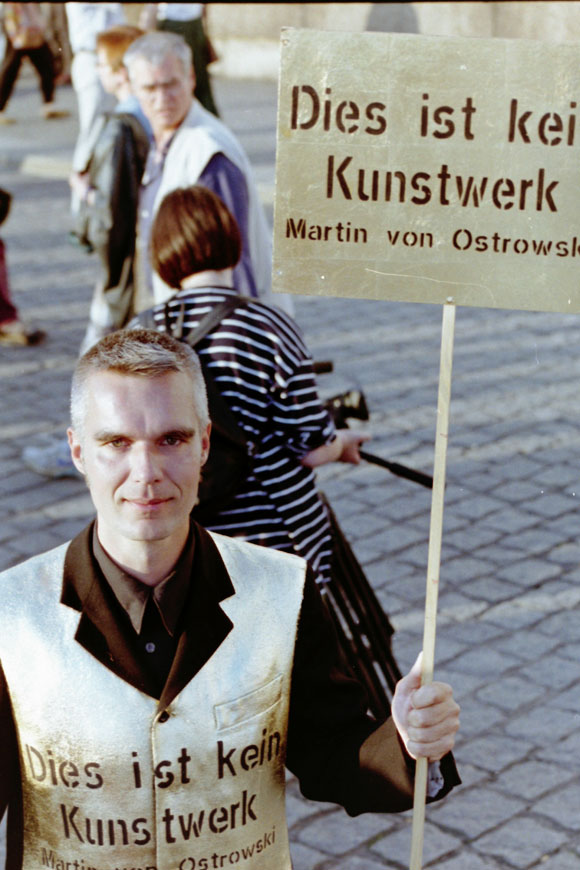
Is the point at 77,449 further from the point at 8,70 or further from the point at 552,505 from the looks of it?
the point at 8,70

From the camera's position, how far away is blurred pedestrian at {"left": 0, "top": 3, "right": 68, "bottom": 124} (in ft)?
54.8

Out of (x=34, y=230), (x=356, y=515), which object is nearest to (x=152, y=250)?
(x=356, y=515)

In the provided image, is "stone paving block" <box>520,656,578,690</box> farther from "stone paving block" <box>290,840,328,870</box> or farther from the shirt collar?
the shirt collar

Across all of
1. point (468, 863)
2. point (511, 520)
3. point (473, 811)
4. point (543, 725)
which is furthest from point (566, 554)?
point (468, 863)

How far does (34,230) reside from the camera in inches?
493

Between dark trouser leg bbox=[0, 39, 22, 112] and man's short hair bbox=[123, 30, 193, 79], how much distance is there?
1128cm

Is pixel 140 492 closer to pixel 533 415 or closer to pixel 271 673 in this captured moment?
pixel 271 673

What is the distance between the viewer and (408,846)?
166 inches

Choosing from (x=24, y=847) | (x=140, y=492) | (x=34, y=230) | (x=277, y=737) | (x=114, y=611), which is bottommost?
(x=34, y=230)

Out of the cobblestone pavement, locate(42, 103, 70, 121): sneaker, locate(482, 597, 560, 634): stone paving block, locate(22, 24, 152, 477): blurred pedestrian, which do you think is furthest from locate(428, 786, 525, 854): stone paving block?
locate(42, 103, 70, 121): sneaker

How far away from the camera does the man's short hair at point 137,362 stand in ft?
7.68

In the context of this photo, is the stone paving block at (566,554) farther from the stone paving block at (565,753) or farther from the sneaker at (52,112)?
the sneaker at (52,112)

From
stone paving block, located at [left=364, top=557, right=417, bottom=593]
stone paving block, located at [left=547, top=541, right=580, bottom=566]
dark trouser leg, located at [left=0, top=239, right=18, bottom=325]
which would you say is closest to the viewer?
stone paving block, located at [left=364, top=557, right=417, bottom=593]

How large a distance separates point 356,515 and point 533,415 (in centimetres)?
164
